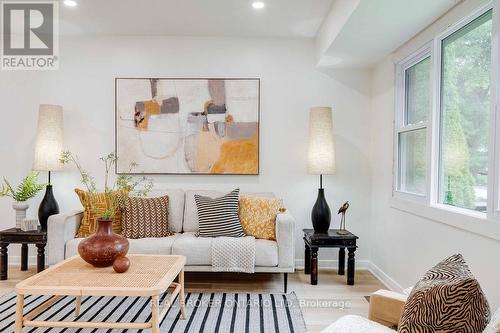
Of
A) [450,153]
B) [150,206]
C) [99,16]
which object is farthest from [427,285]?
[99,16]

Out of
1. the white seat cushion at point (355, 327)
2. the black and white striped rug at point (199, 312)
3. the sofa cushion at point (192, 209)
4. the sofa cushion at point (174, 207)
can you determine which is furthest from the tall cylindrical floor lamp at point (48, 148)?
the white seat cushion at point (355, 327)

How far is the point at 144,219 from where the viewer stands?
10.8 ft

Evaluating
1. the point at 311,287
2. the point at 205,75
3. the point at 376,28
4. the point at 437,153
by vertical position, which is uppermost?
the point at 376,28

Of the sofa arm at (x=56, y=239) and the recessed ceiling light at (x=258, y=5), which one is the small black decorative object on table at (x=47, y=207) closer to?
the sofa arm at (x=56, y=239)

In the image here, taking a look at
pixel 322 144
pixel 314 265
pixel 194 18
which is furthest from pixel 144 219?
pixel 194 18

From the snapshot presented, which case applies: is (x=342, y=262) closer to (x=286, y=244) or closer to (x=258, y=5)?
(x=286, y=244)

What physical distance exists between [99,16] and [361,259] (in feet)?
12.4

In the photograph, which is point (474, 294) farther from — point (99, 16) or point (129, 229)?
point (99, 16)

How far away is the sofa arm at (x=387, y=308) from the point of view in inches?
65.7

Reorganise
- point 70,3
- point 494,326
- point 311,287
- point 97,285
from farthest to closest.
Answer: point 311,287
point 70,3
point 97,285
point 494,326

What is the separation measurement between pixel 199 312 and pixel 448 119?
7.80ft

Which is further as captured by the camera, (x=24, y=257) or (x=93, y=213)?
(x=24, y=257)

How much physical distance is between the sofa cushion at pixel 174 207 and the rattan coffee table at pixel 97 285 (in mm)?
1162

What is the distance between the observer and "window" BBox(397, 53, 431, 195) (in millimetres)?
2947
